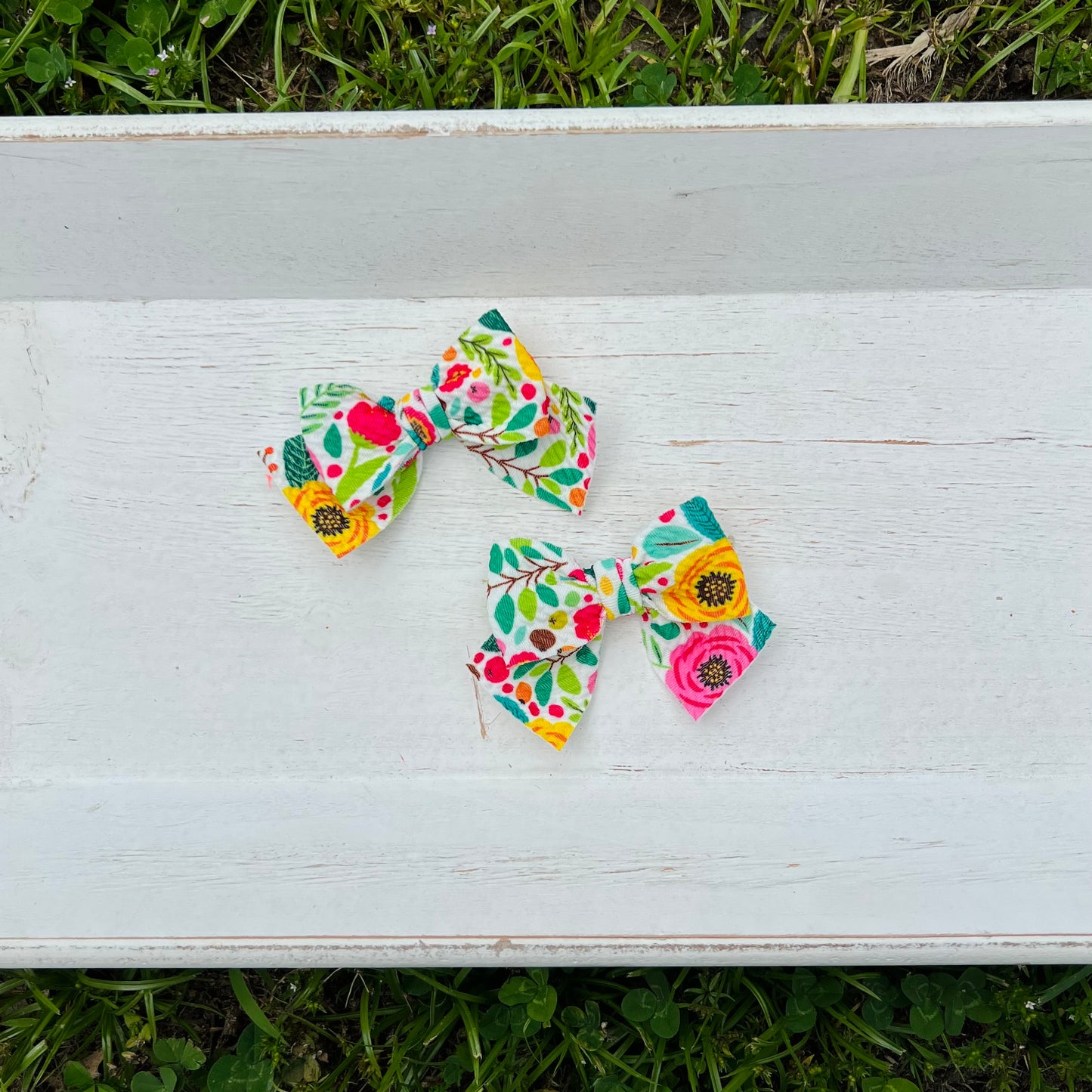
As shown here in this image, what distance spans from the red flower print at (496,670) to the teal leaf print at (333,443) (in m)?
0.30

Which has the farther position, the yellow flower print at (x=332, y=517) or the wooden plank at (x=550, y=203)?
the yellow flower print at (x=332, y=517)

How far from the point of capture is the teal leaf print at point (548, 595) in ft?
3.19

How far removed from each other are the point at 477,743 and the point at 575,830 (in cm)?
16

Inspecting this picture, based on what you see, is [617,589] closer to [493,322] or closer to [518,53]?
[493,322]

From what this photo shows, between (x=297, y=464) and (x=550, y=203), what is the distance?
16.6 inches

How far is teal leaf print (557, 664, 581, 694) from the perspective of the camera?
39.8 inches

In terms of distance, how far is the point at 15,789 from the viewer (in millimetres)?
1050

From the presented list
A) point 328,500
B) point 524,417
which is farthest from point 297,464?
point 524,417

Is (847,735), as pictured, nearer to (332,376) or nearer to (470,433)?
(470,433)

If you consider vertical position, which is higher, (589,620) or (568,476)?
(568,476)

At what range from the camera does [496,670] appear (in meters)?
1.01

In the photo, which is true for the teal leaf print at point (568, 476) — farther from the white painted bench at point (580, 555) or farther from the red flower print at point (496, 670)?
the red flower print at point (496, 670)

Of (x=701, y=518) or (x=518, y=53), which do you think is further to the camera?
(x=518, y=53)

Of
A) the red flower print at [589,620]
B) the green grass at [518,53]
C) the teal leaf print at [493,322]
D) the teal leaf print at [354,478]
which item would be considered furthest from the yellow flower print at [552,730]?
the green grass at [518,53]
